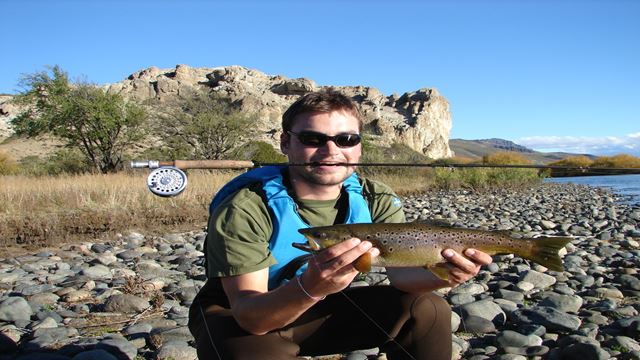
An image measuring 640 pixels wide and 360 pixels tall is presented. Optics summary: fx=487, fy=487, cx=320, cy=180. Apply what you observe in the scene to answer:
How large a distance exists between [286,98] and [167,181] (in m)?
79.4

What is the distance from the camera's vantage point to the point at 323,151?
2.87m

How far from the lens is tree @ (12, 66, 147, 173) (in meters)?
30.3

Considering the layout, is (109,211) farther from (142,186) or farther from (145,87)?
(145,87)

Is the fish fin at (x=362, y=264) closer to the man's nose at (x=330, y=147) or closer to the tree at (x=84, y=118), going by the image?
the man's nose at (x=330, y=147)

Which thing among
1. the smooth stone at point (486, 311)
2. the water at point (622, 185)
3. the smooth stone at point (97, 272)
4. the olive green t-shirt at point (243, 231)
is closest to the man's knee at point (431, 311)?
the olive green t-shirt at point (243, 231)

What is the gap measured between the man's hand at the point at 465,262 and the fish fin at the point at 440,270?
16 mm

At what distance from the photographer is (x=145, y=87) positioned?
81.4 m

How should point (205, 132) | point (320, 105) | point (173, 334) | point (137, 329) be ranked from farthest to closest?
point (205, 132) < point (137, 329) < point (173, 334) < point (320, 105)

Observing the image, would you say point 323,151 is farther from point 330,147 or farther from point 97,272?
A: point 97,272

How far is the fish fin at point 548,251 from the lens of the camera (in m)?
2.63

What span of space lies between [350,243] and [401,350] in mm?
1010

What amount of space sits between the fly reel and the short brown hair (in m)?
1.22

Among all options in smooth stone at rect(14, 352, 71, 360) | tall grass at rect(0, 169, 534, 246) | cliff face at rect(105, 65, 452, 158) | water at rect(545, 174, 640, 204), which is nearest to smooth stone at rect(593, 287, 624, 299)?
smooth stone at rect(14, 352, 71, 360)

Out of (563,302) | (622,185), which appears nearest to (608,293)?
(563,302)
